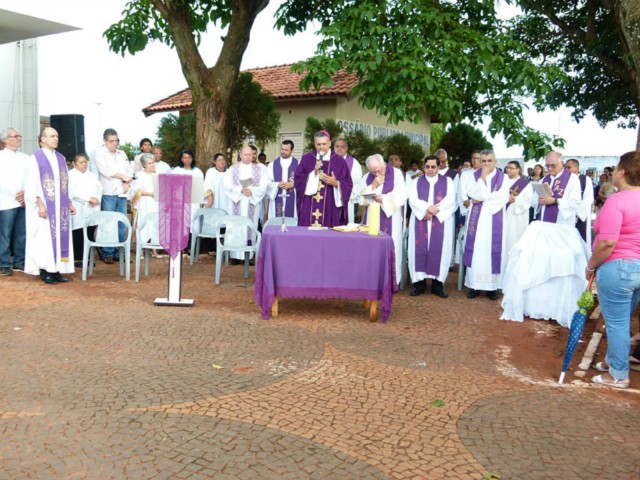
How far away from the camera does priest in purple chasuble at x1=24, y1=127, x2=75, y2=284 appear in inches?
323

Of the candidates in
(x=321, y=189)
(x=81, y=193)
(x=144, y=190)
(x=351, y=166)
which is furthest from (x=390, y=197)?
(x=81, y=193)

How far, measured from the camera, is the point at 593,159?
35.1 m

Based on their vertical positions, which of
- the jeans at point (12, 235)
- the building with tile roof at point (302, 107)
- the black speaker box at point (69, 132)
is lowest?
the jeans at point (12, 235)

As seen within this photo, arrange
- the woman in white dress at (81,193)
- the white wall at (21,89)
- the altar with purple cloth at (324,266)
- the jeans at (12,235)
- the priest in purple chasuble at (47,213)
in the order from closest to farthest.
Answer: the altar with purple cloth at (324,266) → the priest in purple chasuble at (47,213) → the jeans at (12,235) → the woman in white dress at (81,193) → the white wall at (21,89)

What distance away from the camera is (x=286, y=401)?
4379 mm

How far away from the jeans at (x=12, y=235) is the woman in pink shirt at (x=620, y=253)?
765cm

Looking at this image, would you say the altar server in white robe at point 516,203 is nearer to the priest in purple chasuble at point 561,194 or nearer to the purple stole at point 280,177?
the priest in purple chasuble at point 561,194

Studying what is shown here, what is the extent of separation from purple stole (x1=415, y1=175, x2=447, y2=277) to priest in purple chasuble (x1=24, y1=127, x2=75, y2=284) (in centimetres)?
493

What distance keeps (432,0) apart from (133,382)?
8078mm

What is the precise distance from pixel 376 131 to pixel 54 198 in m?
15.6

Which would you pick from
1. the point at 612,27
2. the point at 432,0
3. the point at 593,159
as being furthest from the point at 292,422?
the point at 593,159

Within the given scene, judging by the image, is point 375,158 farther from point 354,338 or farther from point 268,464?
point 268,464

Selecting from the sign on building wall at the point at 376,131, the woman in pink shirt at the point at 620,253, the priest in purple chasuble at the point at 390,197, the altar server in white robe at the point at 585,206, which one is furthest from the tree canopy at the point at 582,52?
the woman in pink shirt at the point at 620,253

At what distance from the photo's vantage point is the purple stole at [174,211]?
292 inches
